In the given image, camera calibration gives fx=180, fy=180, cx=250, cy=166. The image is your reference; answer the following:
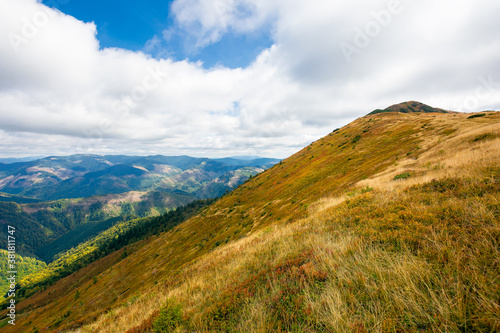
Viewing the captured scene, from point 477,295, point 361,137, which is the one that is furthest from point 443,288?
point 361,137

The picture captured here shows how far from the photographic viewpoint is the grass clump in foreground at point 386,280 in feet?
10.8

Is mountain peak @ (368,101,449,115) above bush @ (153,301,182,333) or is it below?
above

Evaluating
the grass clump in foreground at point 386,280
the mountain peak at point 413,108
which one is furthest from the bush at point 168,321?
the mountain peak at point 413,108

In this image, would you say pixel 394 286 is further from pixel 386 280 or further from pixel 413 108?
pixel 413 108

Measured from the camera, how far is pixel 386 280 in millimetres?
4340

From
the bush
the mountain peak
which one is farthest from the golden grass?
the mountain peak

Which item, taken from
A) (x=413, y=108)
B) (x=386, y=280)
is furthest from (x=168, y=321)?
(x=413, y=108)

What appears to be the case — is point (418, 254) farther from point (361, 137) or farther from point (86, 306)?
point (86, 306)

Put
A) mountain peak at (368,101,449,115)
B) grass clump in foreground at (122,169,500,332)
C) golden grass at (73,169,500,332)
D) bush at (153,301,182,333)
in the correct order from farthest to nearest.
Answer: mountain peak at (368,101,449,115), bush at (153,301,182,333), grass clump in foreground at (122,169,500,332), golden grass at (73,169,500,332)

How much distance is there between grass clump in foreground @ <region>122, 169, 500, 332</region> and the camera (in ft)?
10.8

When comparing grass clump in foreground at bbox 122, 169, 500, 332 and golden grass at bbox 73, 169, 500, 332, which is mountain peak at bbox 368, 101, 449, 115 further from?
golden grass at bbox 73, 169, 500, 332

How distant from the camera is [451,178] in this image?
31.1 ft

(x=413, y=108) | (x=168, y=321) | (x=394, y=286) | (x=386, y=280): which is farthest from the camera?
(x=413, y=108)

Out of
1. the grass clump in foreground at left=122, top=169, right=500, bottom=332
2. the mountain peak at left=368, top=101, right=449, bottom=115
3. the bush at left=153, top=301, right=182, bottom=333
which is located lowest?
the bush at left=153, top=301, right=182, bottom=333
